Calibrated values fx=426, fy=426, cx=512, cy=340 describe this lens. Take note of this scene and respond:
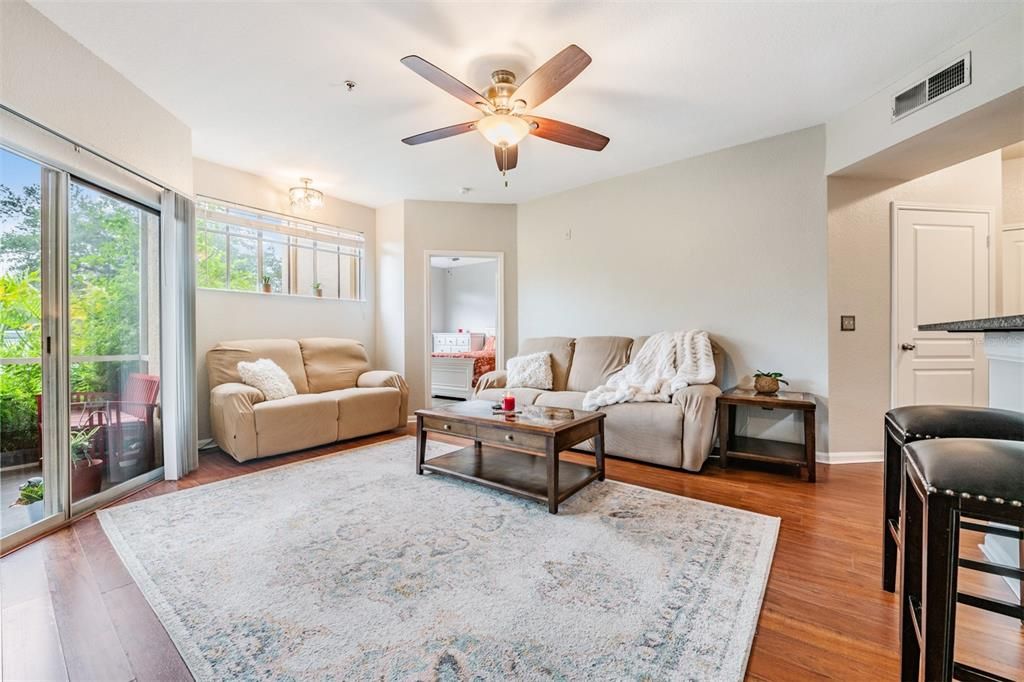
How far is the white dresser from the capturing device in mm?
8477

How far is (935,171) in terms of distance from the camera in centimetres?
336

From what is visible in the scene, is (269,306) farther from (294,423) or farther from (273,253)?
(294,423)

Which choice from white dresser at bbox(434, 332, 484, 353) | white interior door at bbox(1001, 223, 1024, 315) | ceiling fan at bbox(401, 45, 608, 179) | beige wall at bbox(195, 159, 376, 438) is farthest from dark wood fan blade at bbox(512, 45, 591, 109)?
white dresser at bbox(434, 332, 484, 353)

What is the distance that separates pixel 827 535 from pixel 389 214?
529 cm

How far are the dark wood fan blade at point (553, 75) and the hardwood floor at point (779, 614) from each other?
2535 millimetres

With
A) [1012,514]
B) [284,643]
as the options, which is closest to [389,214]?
[284,643]

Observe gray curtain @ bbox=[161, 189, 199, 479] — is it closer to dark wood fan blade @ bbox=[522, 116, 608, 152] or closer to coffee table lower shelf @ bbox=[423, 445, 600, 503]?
coffee table lower shelf @ bbox=[423, 445, 600, 503]

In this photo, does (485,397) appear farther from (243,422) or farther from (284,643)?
(284,643)

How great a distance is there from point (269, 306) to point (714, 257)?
4539 mm

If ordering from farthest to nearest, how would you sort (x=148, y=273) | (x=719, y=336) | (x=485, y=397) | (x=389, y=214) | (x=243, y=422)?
1. (x=389, y=214)
2. (x=485, y=397)
3. (x=719, y=336)
4. (x=243, y=422)
5. (x=148, y=273)

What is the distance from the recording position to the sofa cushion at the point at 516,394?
4.13m

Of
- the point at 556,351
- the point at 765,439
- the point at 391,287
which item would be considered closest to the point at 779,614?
the point at 765,439

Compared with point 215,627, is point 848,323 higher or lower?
higher

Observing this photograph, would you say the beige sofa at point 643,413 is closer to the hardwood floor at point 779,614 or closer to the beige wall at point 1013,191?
the hardwood floor at point 779,614
